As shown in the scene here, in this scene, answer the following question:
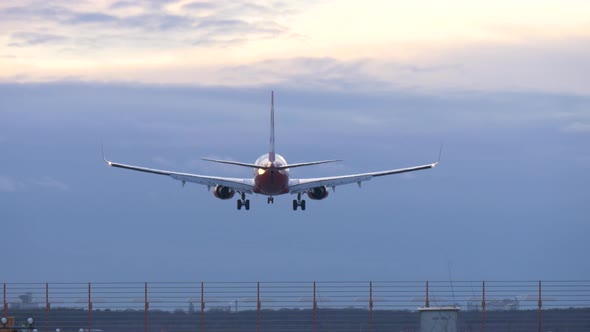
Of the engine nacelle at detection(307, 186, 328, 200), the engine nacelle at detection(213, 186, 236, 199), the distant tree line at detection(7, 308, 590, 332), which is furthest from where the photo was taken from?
the engine nacelle at detection(307, 186, 328, 200)

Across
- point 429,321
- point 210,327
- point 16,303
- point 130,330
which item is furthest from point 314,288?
point 130,330

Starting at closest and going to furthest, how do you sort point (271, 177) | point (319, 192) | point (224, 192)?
point (271, 177) < point (224, 192) < point (319, 192)

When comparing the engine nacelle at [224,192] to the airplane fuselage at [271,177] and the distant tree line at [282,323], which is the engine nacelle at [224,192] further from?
the distant tree line at [282,323]

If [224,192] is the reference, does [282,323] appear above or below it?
below

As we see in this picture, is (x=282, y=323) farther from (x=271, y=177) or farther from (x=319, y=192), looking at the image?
(x=319, y=192)

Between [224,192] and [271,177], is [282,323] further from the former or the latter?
[224,192]

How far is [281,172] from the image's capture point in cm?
12406

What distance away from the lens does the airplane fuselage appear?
124 metres

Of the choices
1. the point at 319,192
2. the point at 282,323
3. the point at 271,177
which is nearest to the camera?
the point at 282,323

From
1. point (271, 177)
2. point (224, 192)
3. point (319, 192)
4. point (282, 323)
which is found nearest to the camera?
point (282, 323)

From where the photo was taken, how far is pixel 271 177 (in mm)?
123812

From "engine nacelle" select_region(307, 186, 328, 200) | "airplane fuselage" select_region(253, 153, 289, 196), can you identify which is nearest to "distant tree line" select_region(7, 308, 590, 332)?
"airplane fuselage" select_region(253, 153, 289, 196)

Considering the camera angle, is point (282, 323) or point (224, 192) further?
point (224, 192)

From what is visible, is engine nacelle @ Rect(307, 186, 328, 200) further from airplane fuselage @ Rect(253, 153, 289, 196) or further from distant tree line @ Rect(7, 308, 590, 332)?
distant tree line @ Rect(7, 308, 590, 332)
